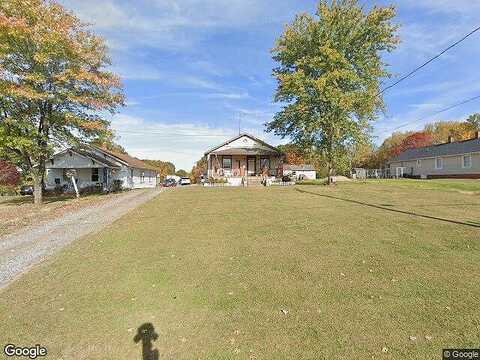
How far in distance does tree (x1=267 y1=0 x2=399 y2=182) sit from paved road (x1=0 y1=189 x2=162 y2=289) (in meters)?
19.7

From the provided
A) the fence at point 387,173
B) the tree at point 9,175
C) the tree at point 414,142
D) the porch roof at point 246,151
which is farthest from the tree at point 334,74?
the tree at point 414,142

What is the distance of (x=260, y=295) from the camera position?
5.40m

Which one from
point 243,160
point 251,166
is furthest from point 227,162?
point 251,166

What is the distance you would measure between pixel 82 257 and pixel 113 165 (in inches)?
1277

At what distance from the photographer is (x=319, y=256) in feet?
24.2

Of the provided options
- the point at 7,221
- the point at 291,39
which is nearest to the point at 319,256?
the point at 7,221

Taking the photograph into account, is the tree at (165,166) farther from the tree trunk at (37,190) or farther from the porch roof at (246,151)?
the tree trunk at (37,190)

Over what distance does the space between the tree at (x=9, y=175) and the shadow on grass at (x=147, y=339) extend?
162ft

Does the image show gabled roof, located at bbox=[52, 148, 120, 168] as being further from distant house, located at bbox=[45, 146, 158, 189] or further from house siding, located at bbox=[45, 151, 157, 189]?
house siding, located at bbox=[45, 151, 157, 189]

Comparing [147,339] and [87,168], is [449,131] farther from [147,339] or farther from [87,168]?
[147,339]

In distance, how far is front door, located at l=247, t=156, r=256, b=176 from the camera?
41250 millimetres

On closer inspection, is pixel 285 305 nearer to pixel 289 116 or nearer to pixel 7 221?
→ pixel 7 221

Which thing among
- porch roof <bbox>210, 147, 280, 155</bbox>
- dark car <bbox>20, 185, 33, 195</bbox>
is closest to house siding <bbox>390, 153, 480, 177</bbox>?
porch roof <bbox>210, 147, 280, 155</bbox>

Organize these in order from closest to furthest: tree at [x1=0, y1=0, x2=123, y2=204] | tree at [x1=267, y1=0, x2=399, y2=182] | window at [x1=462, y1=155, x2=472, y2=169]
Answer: tree at [x1=0, y1=0, x2=123, y2=204] < tree at [x1=267, y1=0, x2=399, y2=182] < window at [x1=462, y1=155, x2=472, y2=169]
